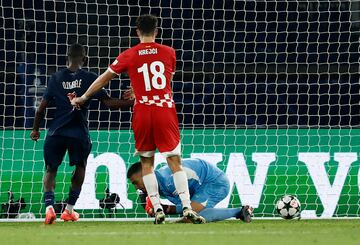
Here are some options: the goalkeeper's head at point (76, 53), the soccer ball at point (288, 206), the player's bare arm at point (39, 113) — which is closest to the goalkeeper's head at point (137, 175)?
the player's bare arm at point (39, 113)

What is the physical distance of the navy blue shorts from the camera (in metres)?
9.01

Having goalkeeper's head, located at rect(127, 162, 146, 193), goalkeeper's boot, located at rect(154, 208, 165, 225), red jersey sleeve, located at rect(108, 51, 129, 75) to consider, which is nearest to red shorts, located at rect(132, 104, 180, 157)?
red jersey sleeve, located at rect(108, 51, 129, 75)

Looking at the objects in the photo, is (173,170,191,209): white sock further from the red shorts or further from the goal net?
the goal net

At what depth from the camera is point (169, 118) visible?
7.96 metres

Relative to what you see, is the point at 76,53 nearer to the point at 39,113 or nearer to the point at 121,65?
the point at 39,113

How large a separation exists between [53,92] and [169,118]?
4.87ft

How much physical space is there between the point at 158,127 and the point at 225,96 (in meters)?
4.85

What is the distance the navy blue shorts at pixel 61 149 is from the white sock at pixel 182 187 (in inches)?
58.0

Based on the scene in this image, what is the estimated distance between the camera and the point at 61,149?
909 cm

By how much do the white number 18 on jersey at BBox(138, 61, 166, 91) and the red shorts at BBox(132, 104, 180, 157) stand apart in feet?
0.57

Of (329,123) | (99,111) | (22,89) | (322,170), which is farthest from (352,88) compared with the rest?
(22,89)

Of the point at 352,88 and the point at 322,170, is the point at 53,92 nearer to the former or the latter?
the point at 322,170

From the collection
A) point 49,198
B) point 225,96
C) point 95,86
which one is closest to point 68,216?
point 49,198

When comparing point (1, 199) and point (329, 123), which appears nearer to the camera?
point (1, 199)
